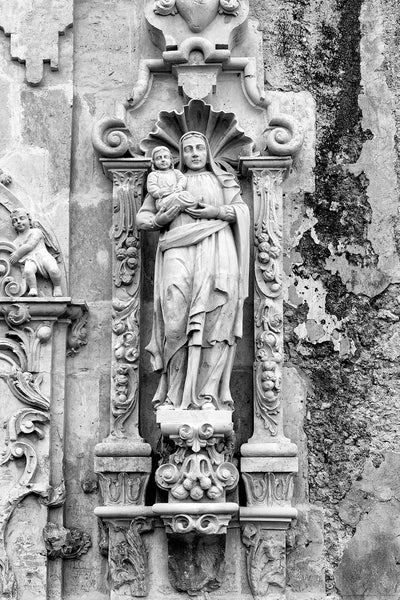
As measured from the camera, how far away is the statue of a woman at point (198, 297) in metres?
7.97

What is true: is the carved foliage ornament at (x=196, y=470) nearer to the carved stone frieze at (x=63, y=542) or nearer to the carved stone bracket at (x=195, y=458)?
the carved stone bracket at (x=195, y=458)

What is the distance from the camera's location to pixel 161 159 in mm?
8266

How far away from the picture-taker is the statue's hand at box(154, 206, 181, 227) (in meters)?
8.09

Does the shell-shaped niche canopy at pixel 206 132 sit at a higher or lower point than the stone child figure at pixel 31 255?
higher

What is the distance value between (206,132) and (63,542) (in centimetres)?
232

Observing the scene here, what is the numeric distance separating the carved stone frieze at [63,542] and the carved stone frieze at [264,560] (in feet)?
2.77

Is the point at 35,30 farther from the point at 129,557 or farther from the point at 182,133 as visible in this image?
the point at 129,557

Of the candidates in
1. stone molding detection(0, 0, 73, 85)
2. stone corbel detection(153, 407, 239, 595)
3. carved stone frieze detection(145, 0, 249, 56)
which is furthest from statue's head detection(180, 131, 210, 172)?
stone corbel detection(153, 407, 239, 595)

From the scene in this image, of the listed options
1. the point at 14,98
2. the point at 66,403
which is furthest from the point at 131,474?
the point at 14,98

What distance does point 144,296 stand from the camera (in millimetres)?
8492

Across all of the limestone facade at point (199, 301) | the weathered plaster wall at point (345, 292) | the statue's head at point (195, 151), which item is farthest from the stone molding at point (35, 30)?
the weathered plaster wall at point (345, 292)

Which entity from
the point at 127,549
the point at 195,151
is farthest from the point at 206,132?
the point at 127,549

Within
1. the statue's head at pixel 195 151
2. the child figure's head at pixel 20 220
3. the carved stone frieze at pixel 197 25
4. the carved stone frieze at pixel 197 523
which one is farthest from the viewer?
the carved stone frieze at pixel 197 25

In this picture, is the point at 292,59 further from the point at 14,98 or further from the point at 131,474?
the point at 131,474
